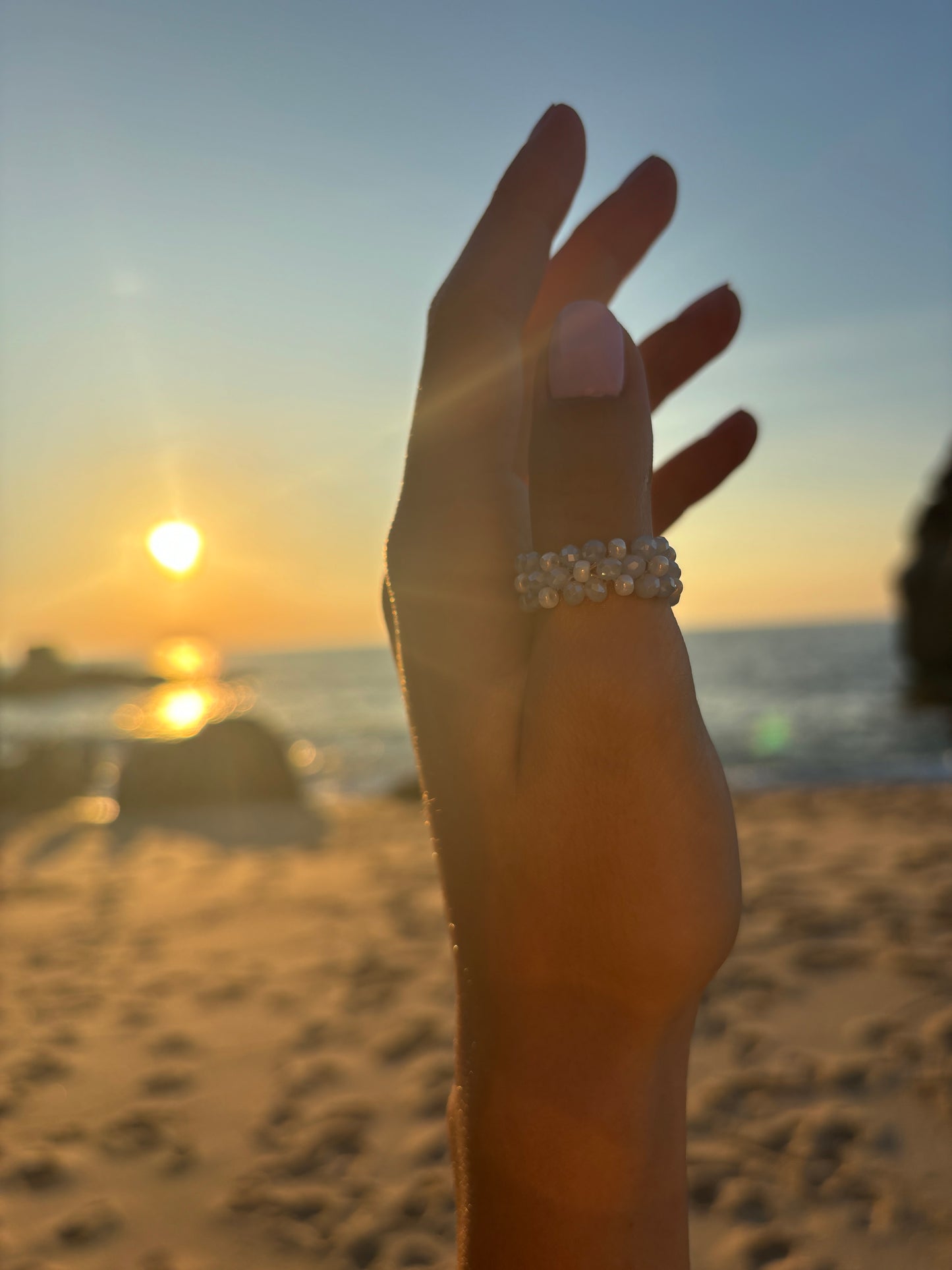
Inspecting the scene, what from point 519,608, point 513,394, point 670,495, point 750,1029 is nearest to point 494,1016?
point 519,608

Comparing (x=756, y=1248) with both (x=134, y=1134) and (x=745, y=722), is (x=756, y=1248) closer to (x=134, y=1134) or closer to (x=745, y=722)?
(x=134, y=1134)

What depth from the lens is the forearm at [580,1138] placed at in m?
1.04

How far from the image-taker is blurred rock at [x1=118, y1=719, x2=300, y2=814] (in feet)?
30.9

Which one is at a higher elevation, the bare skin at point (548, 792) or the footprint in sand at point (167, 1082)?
the bare skin at point (548, 792)

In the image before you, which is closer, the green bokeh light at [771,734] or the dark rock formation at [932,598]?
the green bokeh light at [771,734]

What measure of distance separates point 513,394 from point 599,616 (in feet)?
1.21

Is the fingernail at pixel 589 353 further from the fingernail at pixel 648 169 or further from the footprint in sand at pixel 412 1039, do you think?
the footprint in sand at pixel 412 1039

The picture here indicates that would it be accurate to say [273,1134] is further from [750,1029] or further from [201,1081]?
[750,1029]

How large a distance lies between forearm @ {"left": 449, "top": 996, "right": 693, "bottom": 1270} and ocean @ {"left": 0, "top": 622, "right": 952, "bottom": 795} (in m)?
10.3

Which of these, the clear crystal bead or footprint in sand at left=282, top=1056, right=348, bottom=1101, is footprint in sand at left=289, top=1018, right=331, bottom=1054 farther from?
the clear crystal bead

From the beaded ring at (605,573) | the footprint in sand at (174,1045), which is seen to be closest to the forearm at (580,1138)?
the beaded ring at (605,573)

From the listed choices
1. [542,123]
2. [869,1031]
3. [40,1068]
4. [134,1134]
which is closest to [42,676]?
[40,1068]

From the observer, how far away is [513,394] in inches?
45.5

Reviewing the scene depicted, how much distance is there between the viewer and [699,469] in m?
1.69
